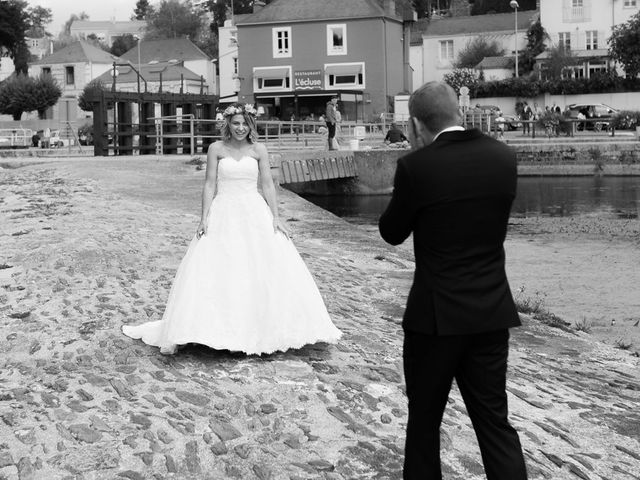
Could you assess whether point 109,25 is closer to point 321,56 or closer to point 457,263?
point 321,56

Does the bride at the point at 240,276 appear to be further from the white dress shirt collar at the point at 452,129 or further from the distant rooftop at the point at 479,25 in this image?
the distant rooftop at the point at 479,25

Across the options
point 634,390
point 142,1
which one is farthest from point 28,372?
point 142,1

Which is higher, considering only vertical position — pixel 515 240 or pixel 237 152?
pixel 237 152

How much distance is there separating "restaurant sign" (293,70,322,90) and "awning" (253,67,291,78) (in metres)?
0.73

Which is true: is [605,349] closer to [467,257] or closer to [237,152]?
[237,152]

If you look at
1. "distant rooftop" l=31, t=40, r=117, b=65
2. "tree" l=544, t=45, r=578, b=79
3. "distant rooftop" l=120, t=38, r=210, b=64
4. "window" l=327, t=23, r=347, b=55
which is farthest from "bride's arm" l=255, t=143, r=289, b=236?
"distant rooftop" l=31, t=40, r=117, b=65

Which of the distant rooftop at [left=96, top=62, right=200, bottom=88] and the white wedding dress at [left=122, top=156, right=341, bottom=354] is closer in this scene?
the white wedding dress at [left=122, top=156, right=341, bottom=354]

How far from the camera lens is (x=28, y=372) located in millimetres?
7383

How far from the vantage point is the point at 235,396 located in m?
6.84

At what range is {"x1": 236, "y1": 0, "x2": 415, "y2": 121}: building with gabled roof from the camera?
224 ft

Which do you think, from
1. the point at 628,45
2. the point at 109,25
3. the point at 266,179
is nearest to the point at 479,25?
the point at 628,45

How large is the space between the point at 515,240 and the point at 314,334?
A: 1526cm

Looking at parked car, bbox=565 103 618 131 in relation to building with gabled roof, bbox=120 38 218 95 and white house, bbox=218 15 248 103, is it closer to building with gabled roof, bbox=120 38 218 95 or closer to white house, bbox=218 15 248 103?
white house, bbox=218 15 248 103

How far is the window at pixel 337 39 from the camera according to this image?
68.9 m
